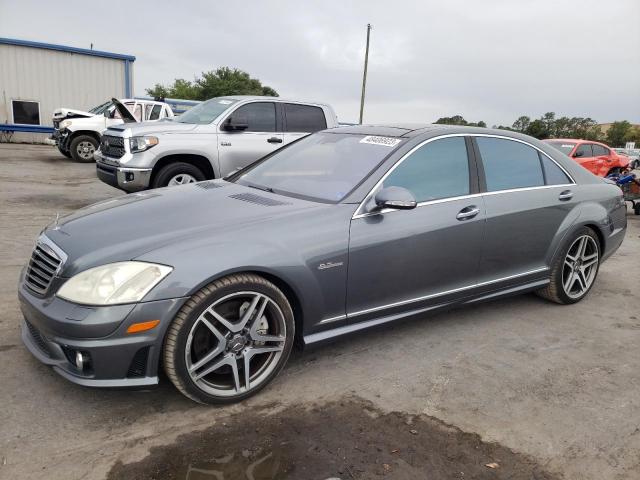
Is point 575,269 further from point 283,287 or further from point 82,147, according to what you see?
point 82,147

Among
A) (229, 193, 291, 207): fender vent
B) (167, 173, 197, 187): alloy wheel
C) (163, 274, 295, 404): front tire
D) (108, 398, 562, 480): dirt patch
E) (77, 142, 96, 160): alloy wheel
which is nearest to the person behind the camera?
(108, 398, 562, 480): dirt patch

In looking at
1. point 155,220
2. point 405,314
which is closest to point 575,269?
point 405,314

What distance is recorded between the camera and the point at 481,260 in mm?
3643

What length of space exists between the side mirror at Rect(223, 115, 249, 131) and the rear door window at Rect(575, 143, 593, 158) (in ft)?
37.4

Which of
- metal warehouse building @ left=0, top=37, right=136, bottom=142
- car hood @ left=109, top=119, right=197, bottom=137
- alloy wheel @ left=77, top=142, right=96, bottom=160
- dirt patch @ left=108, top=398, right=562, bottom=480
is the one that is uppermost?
metal warehouse building @ left=0, top=37, right=136, bottom=142

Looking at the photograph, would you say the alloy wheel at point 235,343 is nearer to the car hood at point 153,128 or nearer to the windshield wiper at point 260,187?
the windshield wiper at point 260,187

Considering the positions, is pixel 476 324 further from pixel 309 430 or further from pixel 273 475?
pixel 273 475

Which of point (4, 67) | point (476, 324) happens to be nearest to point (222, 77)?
point (4, 67)

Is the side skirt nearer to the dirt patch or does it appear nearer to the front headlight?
the dirt patch

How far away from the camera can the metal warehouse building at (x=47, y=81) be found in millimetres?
19781

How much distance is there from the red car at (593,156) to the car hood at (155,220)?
13.4 metres

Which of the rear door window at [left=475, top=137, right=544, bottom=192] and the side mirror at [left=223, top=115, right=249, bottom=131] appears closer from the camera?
the rear door window at [left=475, top=137, right=544, bottom=192]

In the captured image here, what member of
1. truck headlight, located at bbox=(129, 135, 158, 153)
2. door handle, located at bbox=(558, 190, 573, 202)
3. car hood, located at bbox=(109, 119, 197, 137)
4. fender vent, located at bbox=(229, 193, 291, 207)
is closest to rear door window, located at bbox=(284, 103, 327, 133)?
car hood, located at bbox=(109, 119, 197, 137)

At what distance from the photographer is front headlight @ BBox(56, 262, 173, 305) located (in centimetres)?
239
